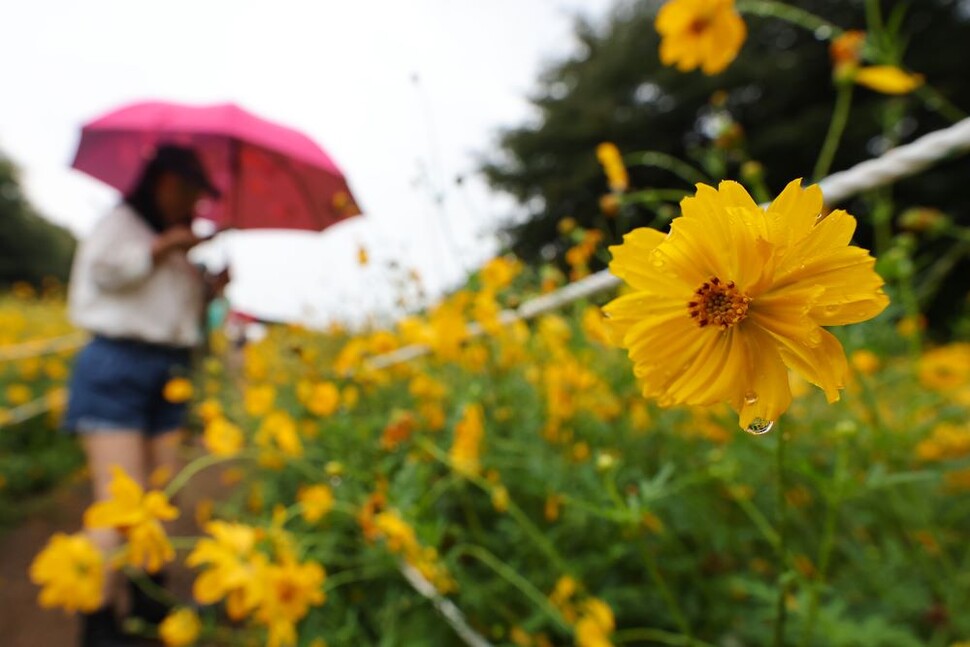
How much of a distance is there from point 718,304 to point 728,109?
9831mm

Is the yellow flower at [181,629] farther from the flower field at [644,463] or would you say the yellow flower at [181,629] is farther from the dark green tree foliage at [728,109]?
the dark green tree foliage at [728,109]

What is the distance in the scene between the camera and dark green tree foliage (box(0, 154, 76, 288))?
16031 mm

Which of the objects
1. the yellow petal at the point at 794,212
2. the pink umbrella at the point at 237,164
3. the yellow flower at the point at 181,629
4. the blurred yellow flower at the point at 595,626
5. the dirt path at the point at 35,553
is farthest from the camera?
the dirt path at the point at 35,553

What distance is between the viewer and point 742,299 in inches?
11.2

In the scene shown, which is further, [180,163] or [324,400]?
[180,163]

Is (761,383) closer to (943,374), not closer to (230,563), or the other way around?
(230,563)

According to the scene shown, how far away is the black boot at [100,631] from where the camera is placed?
158 centimetres

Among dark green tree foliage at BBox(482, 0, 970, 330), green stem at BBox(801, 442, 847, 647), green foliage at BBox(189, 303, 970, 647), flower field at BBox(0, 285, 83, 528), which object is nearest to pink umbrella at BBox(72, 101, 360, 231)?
green foliage at BBox(189, 303, 970, 647)

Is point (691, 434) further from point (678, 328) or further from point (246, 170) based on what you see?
point (246, 170)

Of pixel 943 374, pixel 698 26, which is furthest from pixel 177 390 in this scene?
pixel 943 374

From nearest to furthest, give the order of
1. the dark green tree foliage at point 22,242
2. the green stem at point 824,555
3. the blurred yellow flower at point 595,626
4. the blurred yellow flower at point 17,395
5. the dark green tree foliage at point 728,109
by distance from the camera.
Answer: the green stem at point 824,555, the blurred yellow flower at point 595,626, the blurred yellow flower at point 17,395, the dark green tree foliage at point 728,109, the dark green tree foliage at point 22,242

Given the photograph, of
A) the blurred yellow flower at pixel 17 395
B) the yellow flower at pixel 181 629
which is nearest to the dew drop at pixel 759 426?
the yellow flower at pixel 181 629

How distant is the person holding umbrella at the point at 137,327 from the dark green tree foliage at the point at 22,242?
17.9m

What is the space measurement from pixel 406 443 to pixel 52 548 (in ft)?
2.25
